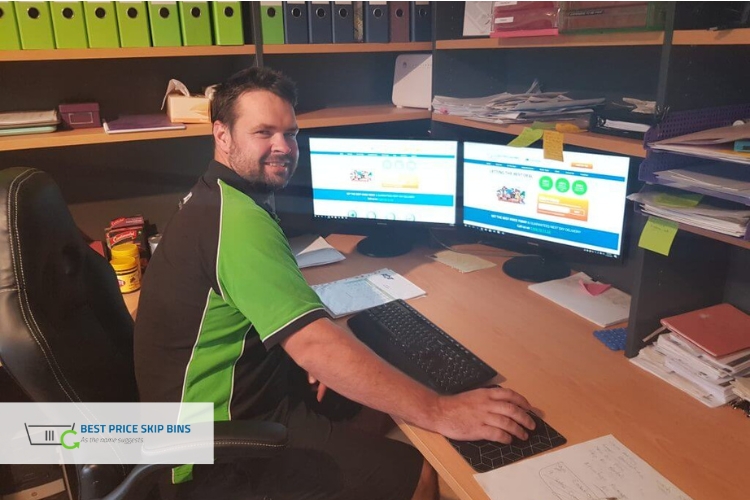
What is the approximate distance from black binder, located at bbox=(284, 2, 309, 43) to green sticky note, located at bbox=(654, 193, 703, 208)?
118cm

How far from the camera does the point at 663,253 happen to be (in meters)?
1.22

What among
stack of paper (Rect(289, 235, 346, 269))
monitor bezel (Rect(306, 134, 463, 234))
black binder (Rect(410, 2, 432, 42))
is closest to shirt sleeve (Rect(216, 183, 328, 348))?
stack of paper (Rect(289, 235, 346, 269))

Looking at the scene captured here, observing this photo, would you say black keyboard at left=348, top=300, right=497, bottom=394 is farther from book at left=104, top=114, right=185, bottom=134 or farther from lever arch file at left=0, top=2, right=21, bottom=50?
lever arch file at left=0, top=2, right=21, bottom=50

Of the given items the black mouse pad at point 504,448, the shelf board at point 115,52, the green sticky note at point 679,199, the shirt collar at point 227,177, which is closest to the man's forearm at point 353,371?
the black mouse pad at point 504,448

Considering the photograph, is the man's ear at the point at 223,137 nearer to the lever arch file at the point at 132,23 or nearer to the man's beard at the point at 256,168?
the man's beard at the point at 256,168

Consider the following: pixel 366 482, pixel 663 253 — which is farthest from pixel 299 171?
pixel 663 253

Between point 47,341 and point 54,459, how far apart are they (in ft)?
3.12

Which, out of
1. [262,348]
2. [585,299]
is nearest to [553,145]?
[585,299]

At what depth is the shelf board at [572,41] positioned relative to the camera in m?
1.24

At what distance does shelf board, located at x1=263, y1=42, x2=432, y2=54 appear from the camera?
71.8 inches

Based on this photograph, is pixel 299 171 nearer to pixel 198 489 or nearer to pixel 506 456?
pixel 198 489

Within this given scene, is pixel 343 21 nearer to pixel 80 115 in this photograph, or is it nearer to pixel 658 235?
pixel 80 115

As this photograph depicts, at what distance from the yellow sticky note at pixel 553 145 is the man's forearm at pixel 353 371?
761 millimetres

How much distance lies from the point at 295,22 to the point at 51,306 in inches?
45.4
